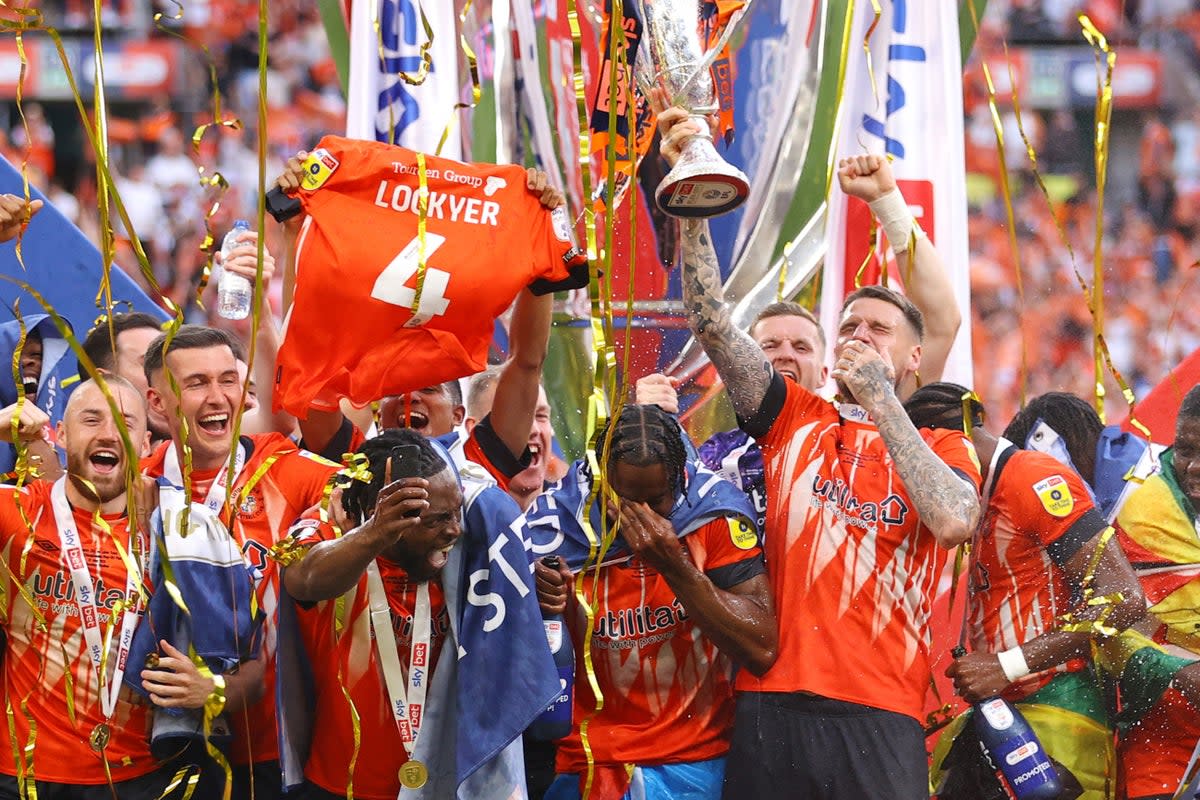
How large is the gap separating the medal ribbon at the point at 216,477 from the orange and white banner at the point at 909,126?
2153 mm

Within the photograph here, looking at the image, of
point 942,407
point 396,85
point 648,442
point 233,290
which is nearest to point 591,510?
point 648,442

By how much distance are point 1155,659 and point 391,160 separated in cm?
201

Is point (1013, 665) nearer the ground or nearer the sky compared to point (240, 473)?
nearer the ground

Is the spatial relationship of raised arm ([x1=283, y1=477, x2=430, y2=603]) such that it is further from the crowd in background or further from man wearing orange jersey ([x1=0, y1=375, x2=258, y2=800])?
the crowd in background

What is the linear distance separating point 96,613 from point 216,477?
1.47 feet

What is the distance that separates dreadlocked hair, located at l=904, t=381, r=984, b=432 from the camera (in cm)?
375

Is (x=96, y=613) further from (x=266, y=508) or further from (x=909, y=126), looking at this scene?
(x=909, y=126)

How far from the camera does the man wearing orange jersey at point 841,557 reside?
333 centimetres

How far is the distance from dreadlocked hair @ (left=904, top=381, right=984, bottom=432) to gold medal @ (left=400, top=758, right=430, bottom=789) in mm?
1322

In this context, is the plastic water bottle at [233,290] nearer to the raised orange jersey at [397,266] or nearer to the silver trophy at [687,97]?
the raised orange jersey at [397,266]

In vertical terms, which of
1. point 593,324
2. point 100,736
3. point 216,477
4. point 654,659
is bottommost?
point 100,736

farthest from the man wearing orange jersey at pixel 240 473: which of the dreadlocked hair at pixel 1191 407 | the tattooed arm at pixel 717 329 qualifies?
the dreadlocked hair at pixel 1191 407

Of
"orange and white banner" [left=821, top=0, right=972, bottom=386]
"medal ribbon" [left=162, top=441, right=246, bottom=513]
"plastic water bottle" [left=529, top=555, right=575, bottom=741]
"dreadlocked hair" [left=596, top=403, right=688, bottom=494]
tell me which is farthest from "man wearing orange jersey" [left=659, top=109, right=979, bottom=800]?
"orange and white banner" [left=821, top=0, right=972, bottom=386]

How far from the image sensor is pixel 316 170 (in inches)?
143
